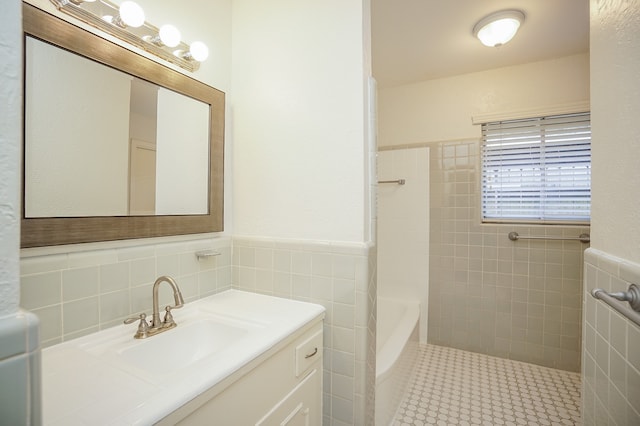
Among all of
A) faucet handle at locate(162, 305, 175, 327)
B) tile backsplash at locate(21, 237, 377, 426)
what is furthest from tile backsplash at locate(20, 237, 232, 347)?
faucet handle at locate(162, 305, 175, 327)

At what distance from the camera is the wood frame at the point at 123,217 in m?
0.87

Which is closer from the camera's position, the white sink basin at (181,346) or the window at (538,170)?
the white sink basin at (181,346)

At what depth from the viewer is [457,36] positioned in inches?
78.5

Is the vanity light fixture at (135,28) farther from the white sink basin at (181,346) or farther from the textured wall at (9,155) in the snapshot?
the white sink basin at (181,346)

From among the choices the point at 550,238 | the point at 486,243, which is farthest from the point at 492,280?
the point at 550,238

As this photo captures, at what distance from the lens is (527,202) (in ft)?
7.68

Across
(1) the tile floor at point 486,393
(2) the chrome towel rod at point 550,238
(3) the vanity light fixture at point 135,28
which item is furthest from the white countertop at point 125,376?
(2) the chrome towel rod at point 550,238

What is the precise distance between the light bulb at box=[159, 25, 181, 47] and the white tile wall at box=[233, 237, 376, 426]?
957 mm

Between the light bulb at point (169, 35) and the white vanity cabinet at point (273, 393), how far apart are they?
48.3 inches

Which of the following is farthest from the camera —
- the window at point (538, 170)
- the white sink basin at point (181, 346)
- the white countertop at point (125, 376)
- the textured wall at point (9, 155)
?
the window at point (538, 170)

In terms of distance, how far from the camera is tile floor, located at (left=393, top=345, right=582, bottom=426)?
68.1 inches

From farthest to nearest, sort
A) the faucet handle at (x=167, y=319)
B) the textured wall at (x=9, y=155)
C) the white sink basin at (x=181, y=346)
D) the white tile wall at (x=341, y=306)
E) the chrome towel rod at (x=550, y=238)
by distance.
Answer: the chrome towel rod at (x=550, y=238), the white tile wall at (x=341, y=306), the faucet handle at (x=167, y=319), the white sink basin at (x=181, y=346), the textured wall at (x=9, y=155)

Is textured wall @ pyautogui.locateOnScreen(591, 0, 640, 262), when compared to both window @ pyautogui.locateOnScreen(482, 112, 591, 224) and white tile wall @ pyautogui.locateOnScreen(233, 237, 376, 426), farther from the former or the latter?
window @ pyautogui.locateOnScreen(482, 112, 591, 224)

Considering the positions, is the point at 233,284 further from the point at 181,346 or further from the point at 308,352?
the point at 308,352
